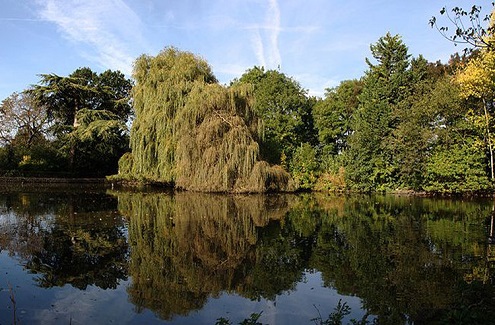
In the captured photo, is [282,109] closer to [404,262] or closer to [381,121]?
[381,121]

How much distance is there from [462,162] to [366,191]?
291 inches

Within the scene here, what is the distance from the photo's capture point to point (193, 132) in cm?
2402

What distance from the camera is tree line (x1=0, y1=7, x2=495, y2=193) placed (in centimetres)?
2370

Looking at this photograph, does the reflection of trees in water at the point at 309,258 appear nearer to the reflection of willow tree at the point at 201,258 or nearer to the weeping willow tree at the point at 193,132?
the reflection of willow tree at the point at 201,258

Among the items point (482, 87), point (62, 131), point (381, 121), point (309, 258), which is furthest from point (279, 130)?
point (309, 258)

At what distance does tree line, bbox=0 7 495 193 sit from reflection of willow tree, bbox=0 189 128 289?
955cm

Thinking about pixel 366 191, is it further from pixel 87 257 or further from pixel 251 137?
pixel 87 257

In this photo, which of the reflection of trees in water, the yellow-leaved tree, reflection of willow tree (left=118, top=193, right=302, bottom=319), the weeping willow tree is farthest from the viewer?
the weeping willow tree

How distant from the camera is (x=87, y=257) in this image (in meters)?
8.67

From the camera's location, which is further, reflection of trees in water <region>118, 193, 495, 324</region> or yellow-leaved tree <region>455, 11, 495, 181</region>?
yellow-leaved tree <region>455, 11, 495, 181</region>

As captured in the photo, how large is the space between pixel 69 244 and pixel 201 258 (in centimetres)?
352

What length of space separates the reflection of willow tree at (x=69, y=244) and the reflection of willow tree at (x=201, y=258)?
0.50m

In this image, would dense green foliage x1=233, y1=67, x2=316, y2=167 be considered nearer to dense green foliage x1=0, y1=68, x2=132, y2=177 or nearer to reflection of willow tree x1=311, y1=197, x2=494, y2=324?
dense green foliage x1=0, y1=68, x2=132, y2=177

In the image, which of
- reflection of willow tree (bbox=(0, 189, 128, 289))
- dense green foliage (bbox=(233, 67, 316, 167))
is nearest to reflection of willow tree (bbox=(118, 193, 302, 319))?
reflection of willow tree (bbox=(0, 189, 128, 289))
